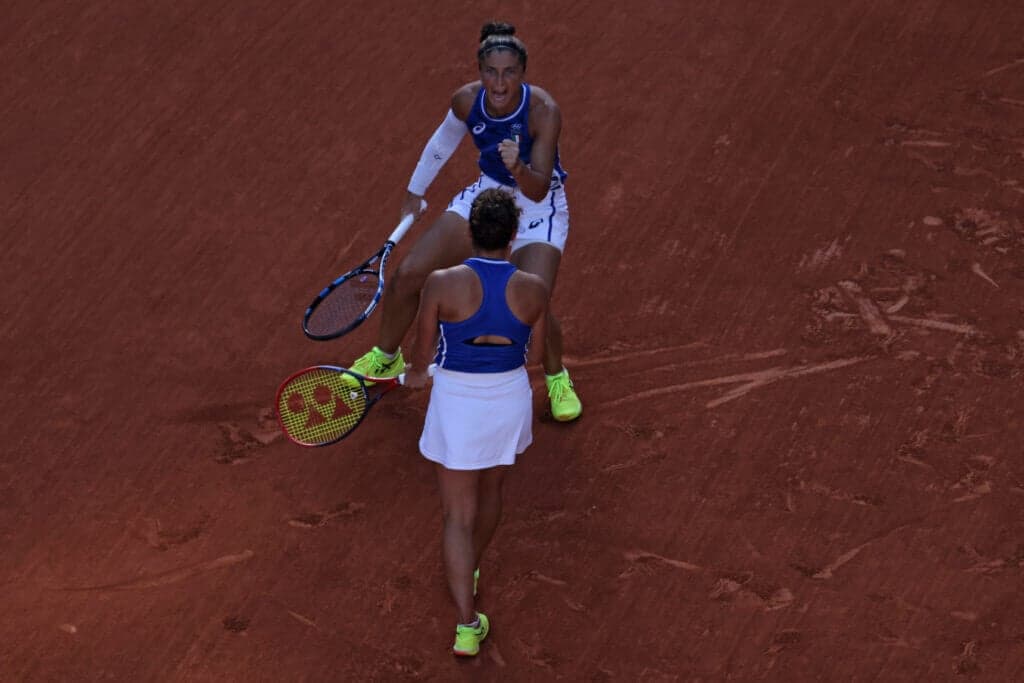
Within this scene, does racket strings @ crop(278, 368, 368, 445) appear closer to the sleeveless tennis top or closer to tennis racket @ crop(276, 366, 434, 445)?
tennis racket @ crop(276, 366, 434, 445)

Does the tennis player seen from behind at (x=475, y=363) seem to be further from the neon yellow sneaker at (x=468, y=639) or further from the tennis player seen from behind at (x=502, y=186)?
the tennis player seen from behind at (x=502, y=186)

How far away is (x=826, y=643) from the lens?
551 centimetres

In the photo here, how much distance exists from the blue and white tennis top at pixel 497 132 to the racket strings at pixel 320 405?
116 centimetres

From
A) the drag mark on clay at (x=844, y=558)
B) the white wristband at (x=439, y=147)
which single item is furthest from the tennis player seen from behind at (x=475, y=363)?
the drag mark on clay at (x=844, y=558)

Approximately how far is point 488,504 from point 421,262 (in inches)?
50.8

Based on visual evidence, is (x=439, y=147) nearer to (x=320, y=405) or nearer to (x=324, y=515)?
(x=320, y=405)

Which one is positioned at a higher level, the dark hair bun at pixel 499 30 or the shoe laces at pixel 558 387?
the dark hair bun at pixel 499 30

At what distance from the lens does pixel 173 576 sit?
5750 mm

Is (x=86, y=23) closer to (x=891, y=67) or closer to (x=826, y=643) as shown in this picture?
(x=891, y=67)

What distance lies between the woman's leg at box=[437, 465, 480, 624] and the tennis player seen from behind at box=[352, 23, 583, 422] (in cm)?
78

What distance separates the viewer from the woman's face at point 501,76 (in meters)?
5.68

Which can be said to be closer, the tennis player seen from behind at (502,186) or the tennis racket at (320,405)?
the tennis player seen from behind at (502,186)

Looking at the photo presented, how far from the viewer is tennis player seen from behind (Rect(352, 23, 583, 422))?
5758 mm

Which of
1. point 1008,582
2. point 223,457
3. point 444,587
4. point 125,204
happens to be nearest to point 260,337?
point 223,457
